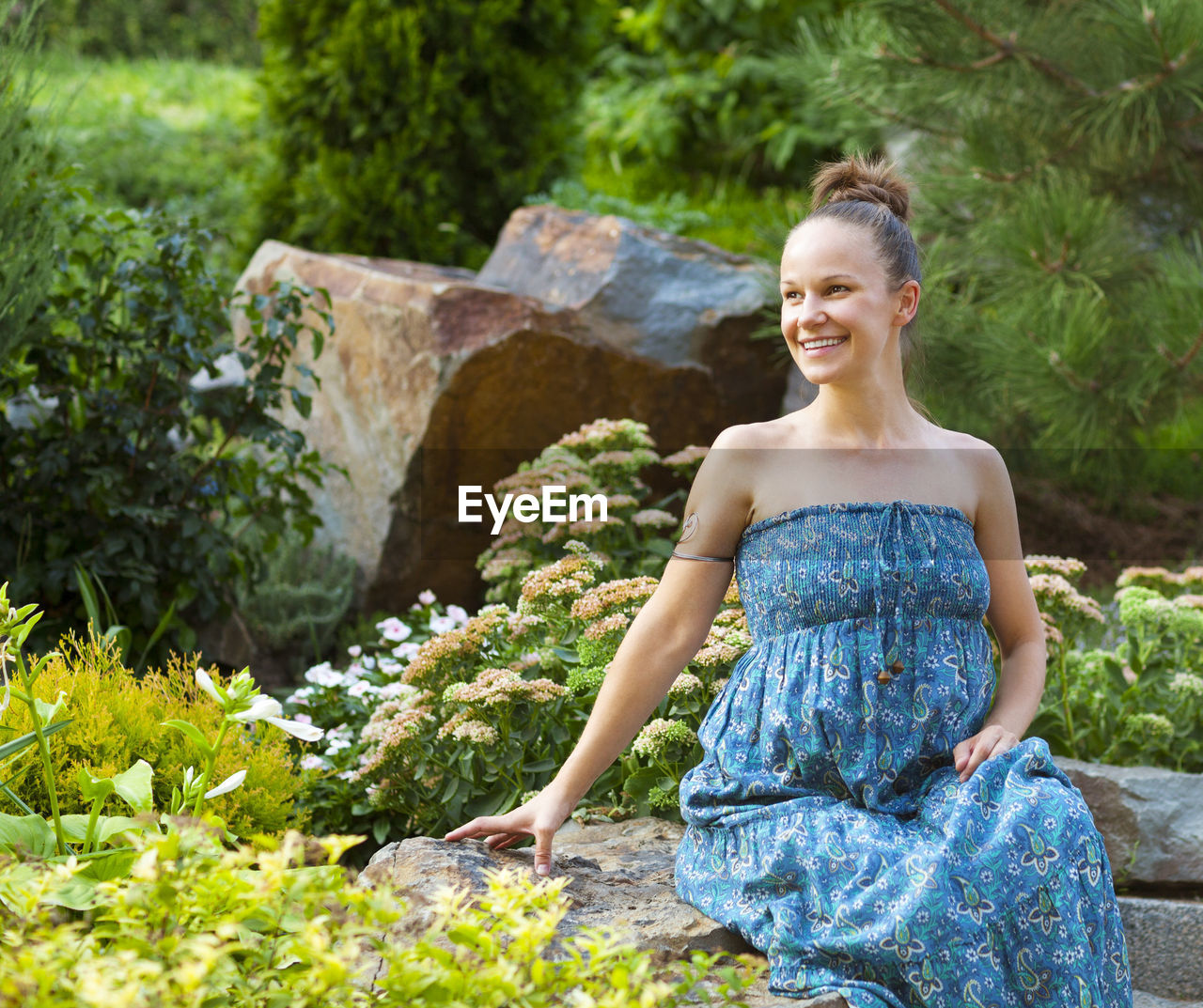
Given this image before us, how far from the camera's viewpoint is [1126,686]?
9.95 feet

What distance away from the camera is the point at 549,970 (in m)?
1.30

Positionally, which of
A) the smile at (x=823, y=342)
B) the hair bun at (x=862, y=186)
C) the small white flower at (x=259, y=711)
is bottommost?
the small white flower at (x=259, y=711)

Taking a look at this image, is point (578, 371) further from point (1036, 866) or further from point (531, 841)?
point (1036, 866)

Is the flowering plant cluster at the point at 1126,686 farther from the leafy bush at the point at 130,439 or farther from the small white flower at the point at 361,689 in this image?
the leafy bush at the point at 130,439

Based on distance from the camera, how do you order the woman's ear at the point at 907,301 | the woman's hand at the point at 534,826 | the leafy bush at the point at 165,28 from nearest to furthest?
the woman's hand at the point at 534,826 < the woman's ear at the point at 907,301 < the leafy bush at the point at 165,28

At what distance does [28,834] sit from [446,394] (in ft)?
8.53

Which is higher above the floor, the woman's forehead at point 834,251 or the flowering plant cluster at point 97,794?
the woman's forehead at point 834,251

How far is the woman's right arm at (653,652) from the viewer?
1856mm

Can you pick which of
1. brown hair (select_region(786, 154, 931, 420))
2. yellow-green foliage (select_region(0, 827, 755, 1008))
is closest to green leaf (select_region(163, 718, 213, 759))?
yellow-green foliage (select_region(0, 827, 755, 1008))

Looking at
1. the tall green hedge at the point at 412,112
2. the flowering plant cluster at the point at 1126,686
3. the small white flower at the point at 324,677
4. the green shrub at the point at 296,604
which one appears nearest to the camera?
the flowering plant cluster at the point at 1126,686

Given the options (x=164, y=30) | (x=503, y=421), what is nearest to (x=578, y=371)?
(x=503, y=421)

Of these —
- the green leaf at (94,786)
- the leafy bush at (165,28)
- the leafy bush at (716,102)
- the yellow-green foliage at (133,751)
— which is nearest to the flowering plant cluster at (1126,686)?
the yellow-green foliage at (133,751)

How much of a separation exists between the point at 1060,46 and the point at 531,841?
3.57 meters

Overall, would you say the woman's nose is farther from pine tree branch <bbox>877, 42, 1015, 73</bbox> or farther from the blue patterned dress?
pine tree branch <bbox>877, 42, 1015, 73</bbox>
